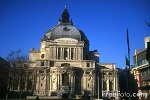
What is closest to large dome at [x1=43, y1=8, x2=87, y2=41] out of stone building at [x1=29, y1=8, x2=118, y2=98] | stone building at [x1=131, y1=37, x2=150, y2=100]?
stone building at [x1=29, y1=8, x2=118, y2=98]

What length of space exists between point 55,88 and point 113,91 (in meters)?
26.0

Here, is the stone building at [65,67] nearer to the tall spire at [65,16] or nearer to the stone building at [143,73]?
the tall spire at [65,16]

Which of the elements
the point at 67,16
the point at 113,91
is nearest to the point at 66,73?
the point at 113,91

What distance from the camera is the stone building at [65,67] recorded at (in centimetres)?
9212

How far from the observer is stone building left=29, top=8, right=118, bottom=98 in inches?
3627

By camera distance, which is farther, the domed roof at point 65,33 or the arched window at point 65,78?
the domed roof at point 65,33

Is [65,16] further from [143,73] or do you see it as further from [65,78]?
[143,73]

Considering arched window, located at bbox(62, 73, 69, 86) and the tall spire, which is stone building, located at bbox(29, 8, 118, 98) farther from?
the tall spire

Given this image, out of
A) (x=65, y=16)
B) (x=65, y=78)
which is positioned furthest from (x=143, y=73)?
(x=65, y=16)

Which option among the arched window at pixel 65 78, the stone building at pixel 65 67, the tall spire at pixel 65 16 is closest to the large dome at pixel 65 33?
the stone building at pixel 65 67

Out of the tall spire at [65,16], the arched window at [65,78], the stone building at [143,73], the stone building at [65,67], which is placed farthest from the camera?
the tall spire at [65,16]

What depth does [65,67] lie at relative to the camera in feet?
303

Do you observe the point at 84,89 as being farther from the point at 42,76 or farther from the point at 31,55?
the point at 31,55

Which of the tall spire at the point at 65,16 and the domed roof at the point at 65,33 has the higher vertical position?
the tall spire at the point at 65,16
